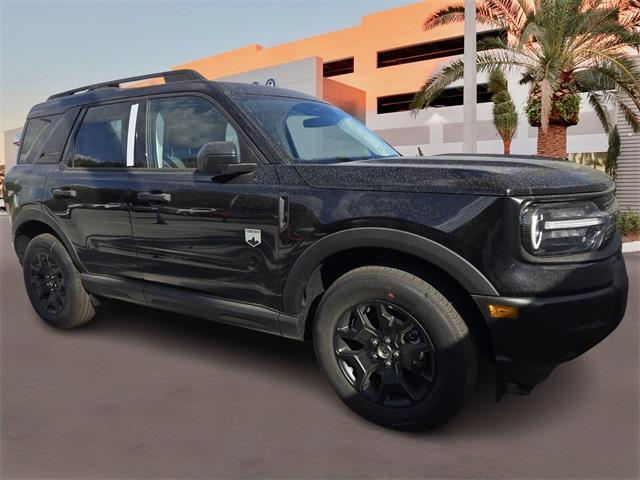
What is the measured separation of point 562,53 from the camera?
1373 centimetres

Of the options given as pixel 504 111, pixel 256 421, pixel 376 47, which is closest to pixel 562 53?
pixel 504 111

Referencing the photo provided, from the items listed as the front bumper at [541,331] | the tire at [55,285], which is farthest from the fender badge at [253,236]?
the tire at [55,285]

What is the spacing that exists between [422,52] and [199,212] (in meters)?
41.4

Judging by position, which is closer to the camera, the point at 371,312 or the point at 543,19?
the point at 371,312

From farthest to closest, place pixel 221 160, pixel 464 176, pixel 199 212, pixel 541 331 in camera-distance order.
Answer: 1. pixel 199 212
2. pixel 221 160
3. pixel 464 176
4. pixel 541 331

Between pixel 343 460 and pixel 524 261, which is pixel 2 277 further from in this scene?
pixel 524 261

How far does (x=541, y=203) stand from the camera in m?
2.69

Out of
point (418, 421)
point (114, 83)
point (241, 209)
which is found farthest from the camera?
point (114, 83)

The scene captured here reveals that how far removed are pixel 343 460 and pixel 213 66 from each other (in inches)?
1933

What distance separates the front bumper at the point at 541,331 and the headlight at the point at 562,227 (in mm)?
232

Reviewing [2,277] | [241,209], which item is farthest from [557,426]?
[2,277]

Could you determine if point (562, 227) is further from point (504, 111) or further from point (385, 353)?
point (504, 111)

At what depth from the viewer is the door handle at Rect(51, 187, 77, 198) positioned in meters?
4.49

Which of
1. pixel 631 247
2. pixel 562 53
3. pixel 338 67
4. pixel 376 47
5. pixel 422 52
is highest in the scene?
pixel 422 52
